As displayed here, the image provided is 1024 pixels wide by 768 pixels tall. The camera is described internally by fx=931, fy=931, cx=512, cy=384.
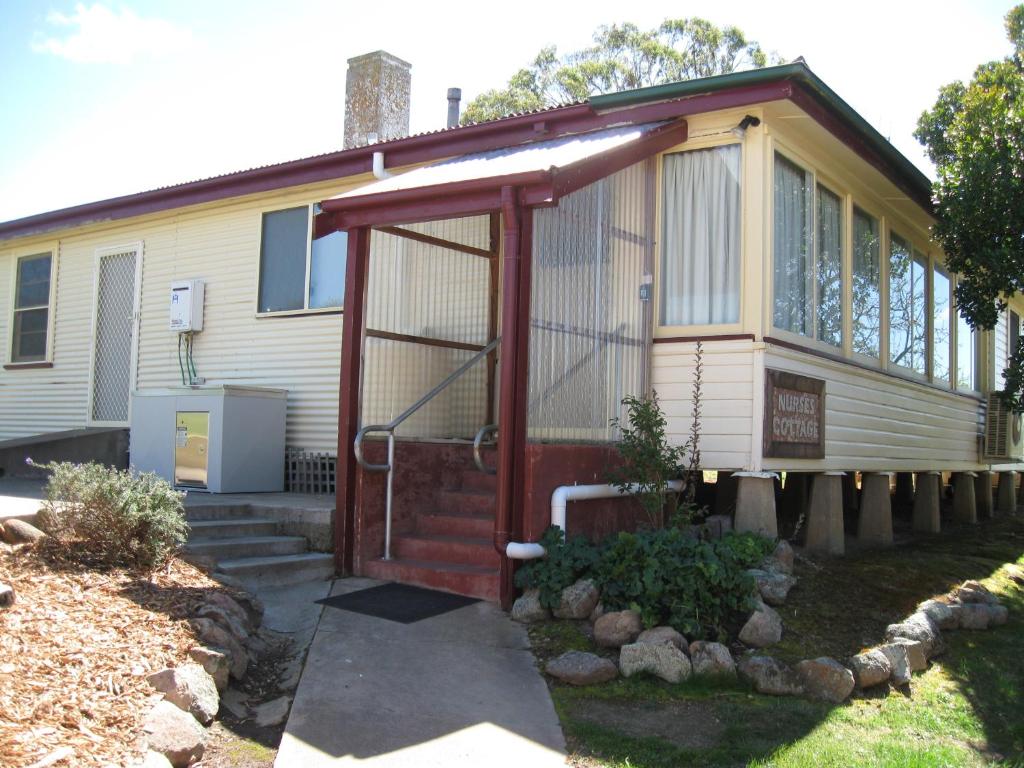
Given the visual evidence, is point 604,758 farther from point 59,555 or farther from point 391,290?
point 391,290

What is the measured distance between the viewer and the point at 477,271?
28.9 feet

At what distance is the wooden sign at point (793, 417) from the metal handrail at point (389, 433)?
7.50 ft

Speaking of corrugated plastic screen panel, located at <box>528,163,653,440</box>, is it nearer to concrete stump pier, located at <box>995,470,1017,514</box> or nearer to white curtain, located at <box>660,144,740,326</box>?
white curtain, located at <box>660,144,740,326</box>

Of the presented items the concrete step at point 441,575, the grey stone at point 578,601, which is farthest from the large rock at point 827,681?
the concrete step at point 441,575

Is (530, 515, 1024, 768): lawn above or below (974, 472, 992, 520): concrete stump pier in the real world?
below

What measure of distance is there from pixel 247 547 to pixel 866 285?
22.4ft

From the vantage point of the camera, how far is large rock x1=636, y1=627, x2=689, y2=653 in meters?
5.34

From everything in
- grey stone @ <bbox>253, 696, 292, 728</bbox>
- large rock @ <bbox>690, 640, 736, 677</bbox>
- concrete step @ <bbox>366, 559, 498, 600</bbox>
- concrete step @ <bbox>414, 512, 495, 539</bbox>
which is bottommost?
grey stone @ <bbox>253, 696, 292, 728</bbox>

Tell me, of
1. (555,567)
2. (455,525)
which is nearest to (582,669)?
(555,567)

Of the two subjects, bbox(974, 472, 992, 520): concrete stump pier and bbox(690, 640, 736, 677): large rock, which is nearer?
bbox(690, 640, 736, 677): large rock

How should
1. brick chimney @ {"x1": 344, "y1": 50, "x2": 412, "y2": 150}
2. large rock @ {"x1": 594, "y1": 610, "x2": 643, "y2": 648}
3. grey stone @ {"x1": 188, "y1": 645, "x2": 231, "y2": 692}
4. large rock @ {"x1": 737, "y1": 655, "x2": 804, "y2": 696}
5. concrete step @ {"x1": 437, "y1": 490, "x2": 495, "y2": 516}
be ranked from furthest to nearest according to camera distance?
brick chimney @ {"x1": 344, "y1": 50, "x2": 412, "y2": 150} < concrete step @ {"x1": 437, "y1": 490, "x2": 495, "y2": 516} < large rock @ {"x1": 594, "y1": 610, "x2": 643, "y2": 648} < large rock @ {"x1": 737, "y1": 655, "x2": 804, "y2": 696} < grey stone @ {"x1": 188, "y1": 645, "x2": 231, "y2": 692}

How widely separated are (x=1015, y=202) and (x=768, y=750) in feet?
22.7

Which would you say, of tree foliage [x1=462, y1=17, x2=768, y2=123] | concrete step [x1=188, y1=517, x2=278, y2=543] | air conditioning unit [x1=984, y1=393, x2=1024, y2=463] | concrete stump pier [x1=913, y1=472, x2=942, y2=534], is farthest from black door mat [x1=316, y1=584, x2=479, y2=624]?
tree foliage [x1=462, y1=17, x2=768, y2=123]

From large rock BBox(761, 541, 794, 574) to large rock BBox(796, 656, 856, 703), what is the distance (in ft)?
5.06
